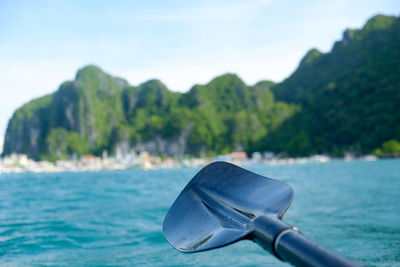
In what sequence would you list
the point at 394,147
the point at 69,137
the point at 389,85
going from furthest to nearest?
1. the point at 69,137
2. the point at 389,85
3. the point at 394,147

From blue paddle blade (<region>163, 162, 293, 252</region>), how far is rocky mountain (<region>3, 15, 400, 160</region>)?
6513cm

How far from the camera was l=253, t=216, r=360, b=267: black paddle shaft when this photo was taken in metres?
0.81

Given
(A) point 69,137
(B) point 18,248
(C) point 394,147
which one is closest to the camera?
(B) point 18,248

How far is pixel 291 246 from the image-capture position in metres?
0.91

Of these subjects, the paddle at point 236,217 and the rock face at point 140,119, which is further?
the rock face at point 140,119

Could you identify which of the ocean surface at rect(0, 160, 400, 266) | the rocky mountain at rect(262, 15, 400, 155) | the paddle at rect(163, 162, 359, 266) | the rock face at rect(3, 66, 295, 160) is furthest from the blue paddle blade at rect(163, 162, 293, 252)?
the rock face at rect(3, 66, 295, 160)

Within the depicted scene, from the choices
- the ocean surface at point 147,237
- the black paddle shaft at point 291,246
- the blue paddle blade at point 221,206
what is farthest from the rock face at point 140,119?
the black paddle shaft at point 291,246

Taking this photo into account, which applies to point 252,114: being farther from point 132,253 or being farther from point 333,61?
point 132,253

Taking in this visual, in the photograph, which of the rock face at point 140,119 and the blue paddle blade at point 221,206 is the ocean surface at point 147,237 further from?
the rock face at point 140,119

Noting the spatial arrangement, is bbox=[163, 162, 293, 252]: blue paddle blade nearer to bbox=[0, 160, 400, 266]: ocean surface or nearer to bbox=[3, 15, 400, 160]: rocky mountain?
bbox=[0, 160, 400, 266]: ocean surface

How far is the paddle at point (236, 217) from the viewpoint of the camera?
35.6 inches

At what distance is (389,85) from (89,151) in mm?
75934

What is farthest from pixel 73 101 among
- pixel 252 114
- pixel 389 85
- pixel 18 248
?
pixel 18 248

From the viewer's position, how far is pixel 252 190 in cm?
156
